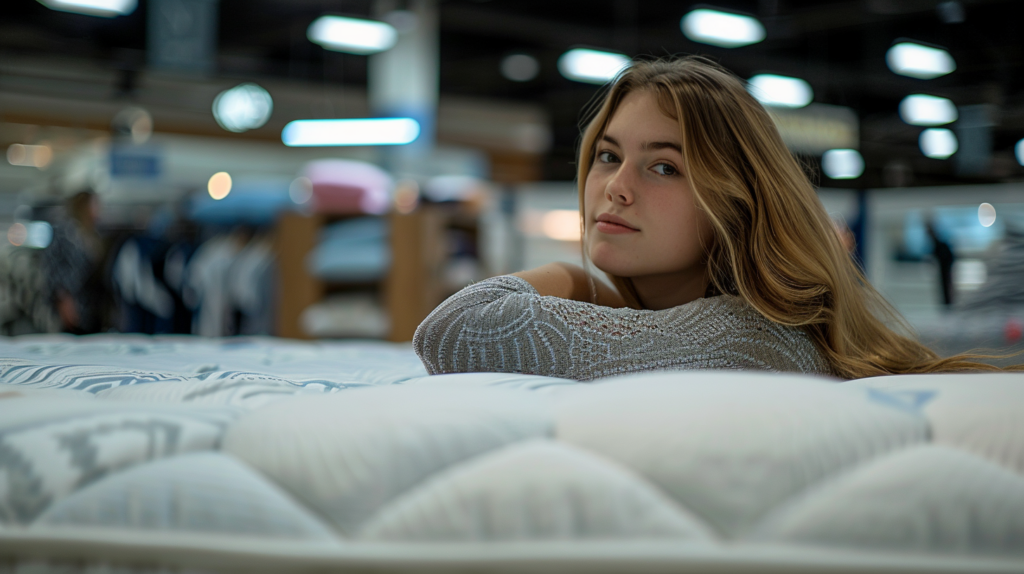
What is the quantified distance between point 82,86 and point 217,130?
5.05ft

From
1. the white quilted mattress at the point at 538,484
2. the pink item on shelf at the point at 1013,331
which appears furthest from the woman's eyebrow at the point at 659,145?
the pink item on shelf at the point at 1013,331

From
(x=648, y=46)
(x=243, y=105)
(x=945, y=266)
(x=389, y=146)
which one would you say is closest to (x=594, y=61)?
(x=648, y=46)

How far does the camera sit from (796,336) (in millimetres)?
833

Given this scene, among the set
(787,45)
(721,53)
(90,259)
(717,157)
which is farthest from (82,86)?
(717,157)

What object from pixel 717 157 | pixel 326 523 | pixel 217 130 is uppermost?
pixel 217 130

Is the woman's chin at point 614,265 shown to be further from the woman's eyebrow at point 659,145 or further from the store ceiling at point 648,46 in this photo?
the store ceiling at point 648,46

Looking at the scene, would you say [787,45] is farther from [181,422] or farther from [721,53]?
[181,422]

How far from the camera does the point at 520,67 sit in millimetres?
8906

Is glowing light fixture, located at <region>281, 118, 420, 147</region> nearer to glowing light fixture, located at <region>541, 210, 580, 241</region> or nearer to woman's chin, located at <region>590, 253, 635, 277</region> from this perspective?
glowing light fixture, located at <region>541, 210, 580, 241</region>

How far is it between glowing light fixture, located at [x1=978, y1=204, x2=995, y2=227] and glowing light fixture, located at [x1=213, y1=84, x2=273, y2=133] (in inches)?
231

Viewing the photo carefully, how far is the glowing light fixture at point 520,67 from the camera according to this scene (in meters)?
8.60

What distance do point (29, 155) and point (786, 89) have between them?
8302mm

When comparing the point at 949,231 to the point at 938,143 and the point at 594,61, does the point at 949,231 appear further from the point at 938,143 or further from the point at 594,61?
the point at 594,61

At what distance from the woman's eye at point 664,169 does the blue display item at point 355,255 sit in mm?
3585
